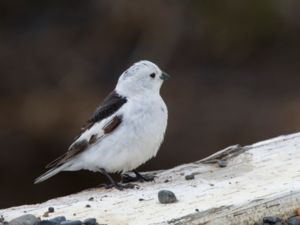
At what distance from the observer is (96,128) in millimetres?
6480

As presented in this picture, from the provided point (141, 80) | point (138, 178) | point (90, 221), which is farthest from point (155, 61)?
point (90, 221)

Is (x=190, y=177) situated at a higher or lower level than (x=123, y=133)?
lower

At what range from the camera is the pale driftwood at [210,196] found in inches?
206

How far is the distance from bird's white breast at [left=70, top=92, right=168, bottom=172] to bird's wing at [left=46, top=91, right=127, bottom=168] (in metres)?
0.03

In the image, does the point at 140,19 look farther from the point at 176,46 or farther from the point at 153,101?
the point at 153,101

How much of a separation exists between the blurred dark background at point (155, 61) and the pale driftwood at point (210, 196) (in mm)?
6231

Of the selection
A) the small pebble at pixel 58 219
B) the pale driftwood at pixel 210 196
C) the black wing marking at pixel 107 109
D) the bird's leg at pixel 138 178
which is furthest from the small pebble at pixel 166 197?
the black wing marking at pixel 107 109

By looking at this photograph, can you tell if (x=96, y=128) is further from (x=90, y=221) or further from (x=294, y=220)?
(x=294, y=220)

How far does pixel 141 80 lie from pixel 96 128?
43 centimetres

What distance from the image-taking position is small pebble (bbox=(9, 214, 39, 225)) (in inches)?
207

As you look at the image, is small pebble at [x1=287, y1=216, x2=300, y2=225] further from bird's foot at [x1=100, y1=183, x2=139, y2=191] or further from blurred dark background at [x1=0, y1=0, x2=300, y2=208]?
blurred dark background at [x1=0, y1=0, x2=300, y2=208]

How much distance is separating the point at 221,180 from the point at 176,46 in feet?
30.1

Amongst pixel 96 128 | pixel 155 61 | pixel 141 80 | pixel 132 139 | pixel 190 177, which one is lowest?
pixel 190 177

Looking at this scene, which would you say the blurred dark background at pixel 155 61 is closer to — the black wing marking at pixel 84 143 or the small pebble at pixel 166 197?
the black wing marking at pixel 84 143
